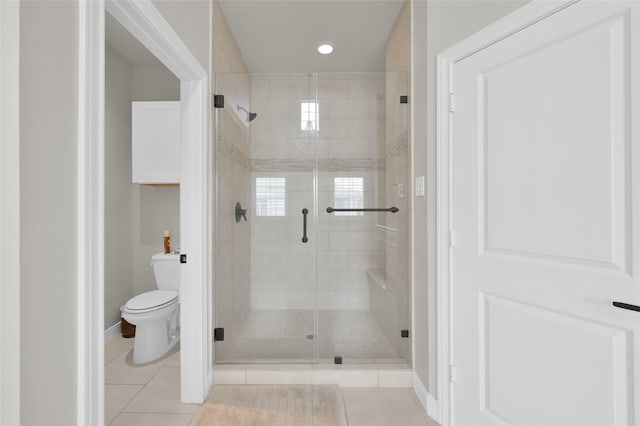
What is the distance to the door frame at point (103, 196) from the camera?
976 millimetres

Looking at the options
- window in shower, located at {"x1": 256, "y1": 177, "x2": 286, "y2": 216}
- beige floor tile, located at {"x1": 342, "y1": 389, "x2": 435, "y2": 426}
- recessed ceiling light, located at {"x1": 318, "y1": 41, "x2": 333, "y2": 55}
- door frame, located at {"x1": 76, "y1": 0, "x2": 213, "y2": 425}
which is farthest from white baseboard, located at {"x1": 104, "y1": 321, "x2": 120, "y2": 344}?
recessed ceiling light, located at {"x1": 318, "y1": 41, "x2": 333, "y2": 55}

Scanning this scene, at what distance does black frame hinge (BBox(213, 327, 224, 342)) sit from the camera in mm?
2156

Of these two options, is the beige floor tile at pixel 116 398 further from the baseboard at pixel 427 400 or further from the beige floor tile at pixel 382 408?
the baseboard at pixel 427 400

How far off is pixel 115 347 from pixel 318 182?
7.31 ft

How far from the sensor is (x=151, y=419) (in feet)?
5.82

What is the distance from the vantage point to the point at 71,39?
3.09ft

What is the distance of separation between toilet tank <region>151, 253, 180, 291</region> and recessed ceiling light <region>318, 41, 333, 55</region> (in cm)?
231
